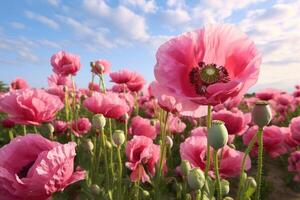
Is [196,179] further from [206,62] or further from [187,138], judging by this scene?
[187,138]

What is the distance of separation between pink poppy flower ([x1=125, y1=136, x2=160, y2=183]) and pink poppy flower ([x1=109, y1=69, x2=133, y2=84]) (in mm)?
1693

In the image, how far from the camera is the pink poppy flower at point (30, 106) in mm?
2298

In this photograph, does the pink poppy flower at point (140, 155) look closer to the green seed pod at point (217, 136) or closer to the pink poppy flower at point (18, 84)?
the green seed pod at point (217, 136)

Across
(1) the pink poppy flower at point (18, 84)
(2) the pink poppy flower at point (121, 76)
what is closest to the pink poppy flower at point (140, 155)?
(2) the pink poppy flower at point (121, 76)

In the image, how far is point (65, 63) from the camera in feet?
12.2

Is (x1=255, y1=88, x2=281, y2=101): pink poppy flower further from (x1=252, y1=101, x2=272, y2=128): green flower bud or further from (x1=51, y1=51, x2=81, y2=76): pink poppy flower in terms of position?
(x1=252, y1=101, x2=272, y2=128): green flower bud

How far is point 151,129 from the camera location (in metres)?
3.02

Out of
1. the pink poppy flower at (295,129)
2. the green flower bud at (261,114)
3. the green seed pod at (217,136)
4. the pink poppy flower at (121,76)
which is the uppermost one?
the pink poppy flower at (121,76)

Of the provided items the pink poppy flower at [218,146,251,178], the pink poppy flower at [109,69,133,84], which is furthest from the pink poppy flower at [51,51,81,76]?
the pink poppy flower at [218,146,251,178]

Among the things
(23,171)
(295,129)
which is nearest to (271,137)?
(295,129)

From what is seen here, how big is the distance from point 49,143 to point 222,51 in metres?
0.74

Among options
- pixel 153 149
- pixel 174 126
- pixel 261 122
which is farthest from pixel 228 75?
pixel 174 126

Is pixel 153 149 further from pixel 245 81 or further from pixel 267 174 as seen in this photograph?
pixel 267 174

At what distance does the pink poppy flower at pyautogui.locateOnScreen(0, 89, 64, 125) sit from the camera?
2.30m
